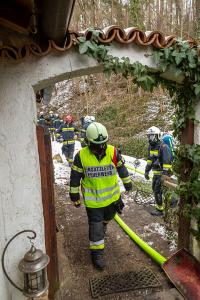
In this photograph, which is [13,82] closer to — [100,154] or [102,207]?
[100,154]

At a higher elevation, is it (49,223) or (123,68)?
(123,68)

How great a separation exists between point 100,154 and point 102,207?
85 cm

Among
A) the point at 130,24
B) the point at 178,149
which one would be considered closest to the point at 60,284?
the point at 178,149

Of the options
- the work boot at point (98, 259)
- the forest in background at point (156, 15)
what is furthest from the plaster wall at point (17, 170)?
the forest in background at point (156, 15)

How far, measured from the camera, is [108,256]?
4848mm

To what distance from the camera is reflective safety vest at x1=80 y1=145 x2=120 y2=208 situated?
4.25 m

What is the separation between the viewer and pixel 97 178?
4.26 meters

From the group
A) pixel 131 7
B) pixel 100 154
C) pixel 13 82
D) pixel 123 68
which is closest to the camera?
pixel 13 82


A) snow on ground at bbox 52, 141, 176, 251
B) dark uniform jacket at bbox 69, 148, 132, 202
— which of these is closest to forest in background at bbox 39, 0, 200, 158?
snow on ground at bbox 52, 141, 176, 251

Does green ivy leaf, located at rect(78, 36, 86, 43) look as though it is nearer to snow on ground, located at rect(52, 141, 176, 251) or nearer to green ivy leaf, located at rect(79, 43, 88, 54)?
green ivy leaf, located at rect(79, 43, 88, 54)

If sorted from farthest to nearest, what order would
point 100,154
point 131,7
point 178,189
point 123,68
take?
point 131,7
point 100,154
point 178,189
point 123,68

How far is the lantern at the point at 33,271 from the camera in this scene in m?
2.81

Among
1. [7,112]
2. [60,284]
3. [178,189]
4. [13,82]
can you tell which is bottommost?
[60,284]

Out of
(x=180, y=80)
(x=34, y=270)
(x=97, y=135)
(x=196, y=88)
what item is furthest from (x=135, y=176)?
(x=34, y=270)
